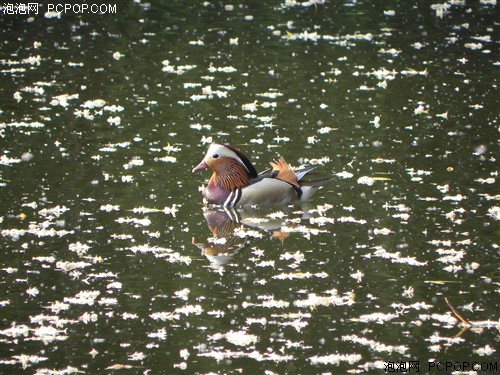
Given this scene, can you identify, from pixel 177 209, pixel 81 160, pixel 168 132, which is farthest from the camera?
pixel 168 132

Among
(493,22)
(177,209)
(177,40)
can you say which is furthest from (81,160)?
(493,22)

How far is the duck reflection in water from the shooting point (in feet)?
34.2

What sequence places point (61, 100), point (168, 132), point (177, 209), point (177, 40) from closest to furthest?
1. point (177, 209)
2. point (168, 132)
3. point (61, 100)
4. point (177, 40)

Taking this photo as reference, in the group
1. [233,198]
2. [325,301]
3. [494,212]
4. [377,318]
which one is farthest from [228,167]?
[377,318]

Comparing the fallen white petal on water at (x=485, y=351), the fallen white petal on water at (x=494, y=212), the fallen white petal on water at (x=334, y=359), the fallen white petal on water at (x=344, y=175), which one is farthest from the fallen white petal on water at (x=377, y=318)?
the fallen white petal on water at (x=344, y=175)

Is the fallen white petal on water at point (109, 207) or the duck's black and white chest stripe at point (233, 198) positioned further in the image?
the duck's black and white chest stripe at point (233, 198)

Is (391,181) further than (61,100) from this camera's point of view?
No

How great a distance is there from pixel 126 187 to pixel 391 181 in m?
2.93

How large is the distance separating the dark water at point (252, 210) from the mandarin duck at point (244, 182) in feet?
0.97

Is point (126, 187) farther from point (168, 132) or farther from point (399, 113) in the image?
point (399, 113)

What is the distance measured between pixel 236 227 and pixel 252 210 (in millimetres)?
710

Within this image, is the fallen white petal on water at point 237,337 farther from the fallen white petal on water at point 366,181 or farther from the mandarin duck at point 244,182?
the fallen white petal on water at point 366,181

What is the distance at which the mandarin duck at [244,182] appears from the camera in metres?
12.0

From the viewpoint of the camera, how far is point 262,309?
8.88m
